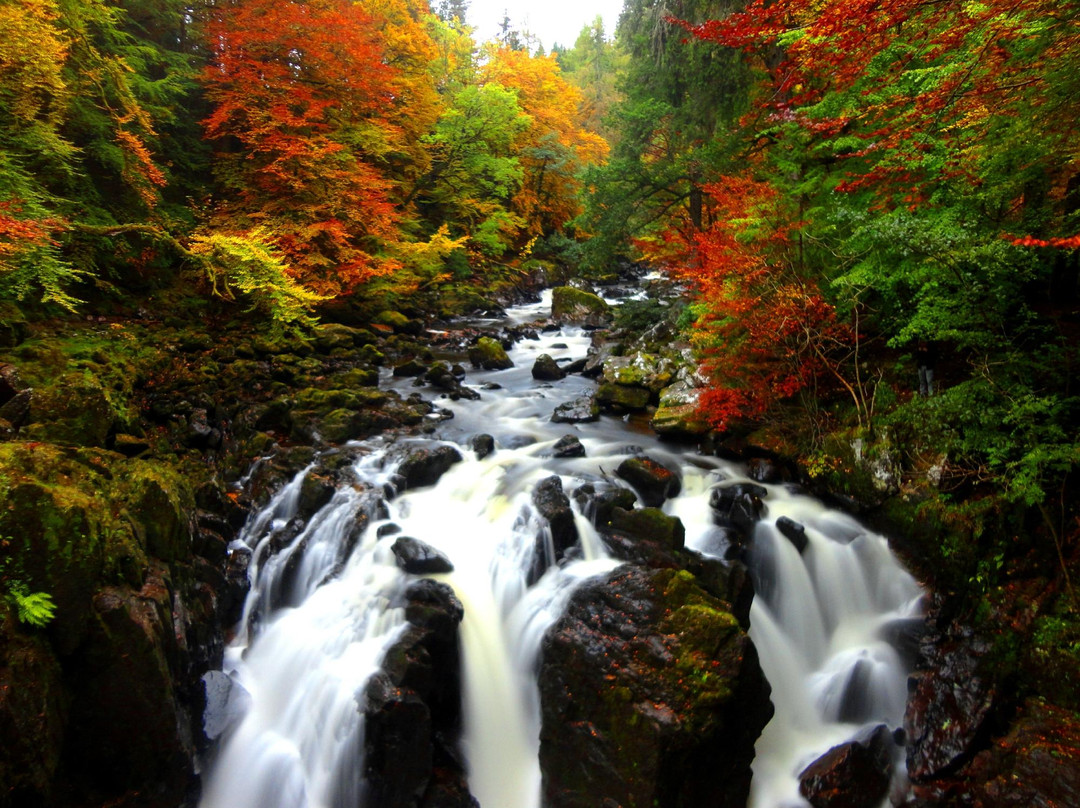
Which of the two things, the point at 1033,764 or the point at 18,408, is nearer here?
the point at 1033,764

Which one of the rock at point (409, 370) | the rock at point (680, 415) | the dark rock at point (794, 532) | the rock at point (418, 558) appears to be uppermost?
the rock at point (409, 370)

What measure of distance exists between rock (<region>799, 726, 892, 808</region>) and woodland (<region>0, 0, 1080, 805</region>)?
152 centimetres

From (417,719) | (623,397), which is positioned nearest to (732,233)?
(623,397)

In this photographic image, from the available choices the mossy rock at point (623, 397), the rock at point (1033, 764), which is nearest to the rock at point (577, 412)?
the mossy rock at point (623, 397)

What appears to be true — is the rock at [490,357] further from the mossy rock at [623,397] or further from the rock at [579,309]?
the rock at [579,309]

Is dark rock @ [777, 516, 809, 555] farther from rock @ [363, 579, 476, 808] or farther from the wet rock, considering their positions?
rock @ [363, 579, 476, 808]

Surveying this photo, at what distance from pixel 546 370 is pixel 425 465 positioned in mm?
6394

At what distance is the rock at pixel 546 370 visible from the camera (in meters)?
14.3

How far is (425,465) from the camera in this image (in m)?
8.51

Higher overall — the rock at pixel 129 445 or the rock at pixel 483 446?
the rock at pixel 129 445

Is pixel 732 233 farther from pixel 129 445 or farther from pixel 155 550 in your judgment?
pixel 129 445

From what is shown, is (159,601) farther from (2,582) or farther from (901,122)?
(901,122)

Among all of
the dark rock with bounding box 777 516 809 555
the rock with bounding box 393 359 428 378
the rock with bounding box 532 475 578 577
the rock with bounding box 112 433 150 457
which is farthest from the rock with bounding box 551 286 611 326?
the rock with bounding box 112 433 150 457

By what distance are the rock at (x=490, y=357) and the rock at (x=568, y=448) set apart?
20.1 feet
